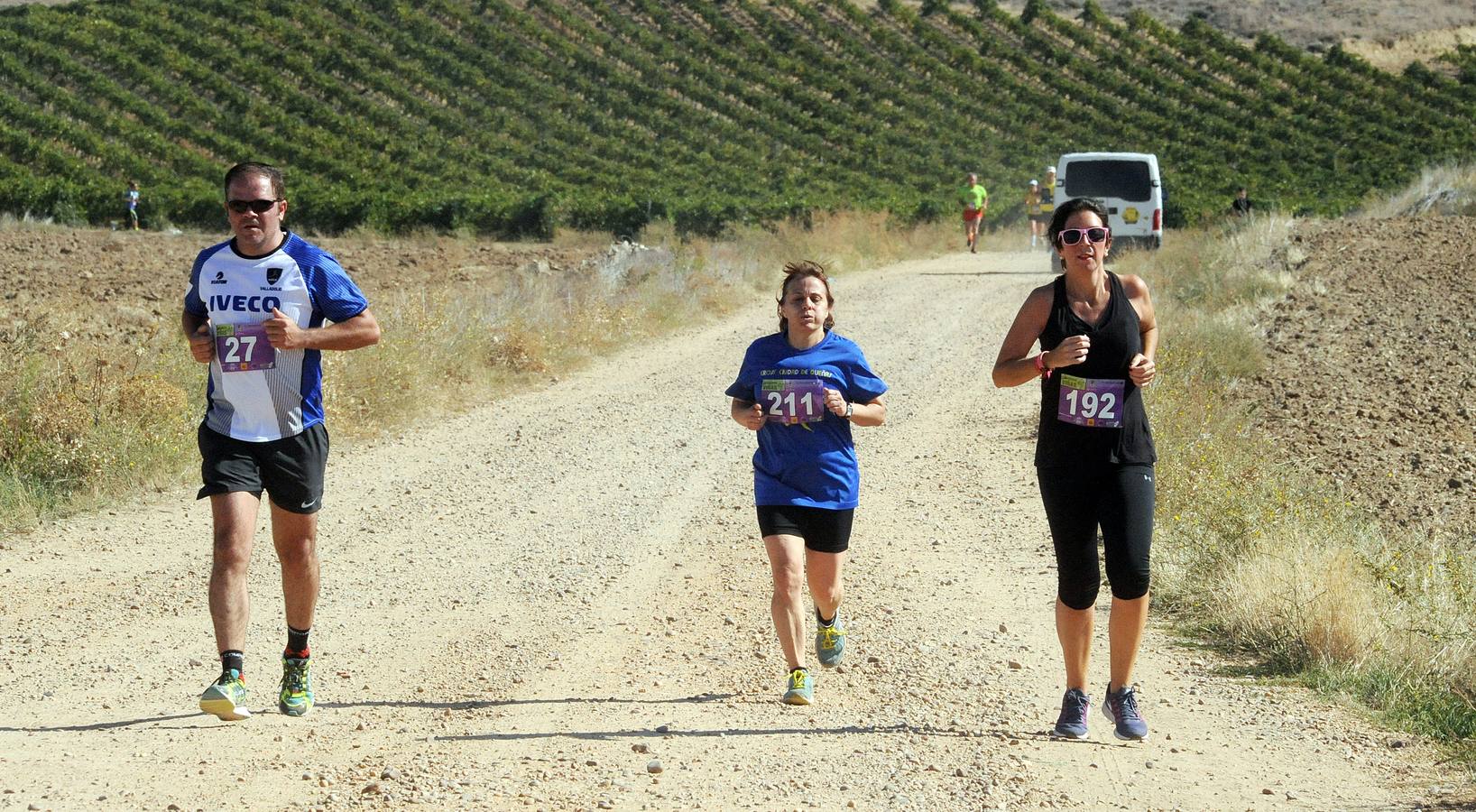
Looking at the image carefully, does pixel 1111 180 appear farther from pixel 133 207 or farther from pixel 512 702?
pixel 133 207

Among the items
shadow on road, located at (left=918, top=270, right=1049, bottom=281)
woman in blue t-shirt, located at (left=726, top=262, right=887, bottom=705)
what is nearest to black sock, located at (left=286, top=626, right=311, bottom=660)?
woman in blue t-shirt, located at (left=726, top=262, right=887, bottom=705)

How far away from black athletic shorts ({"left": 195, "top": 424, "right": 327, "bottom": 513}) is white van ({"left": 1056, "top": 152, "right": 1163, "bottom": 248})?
20.5 meters

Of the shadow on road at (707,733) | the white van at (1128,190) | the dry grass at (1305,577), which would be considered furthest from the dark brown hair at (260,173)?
the white van at (1128,190)

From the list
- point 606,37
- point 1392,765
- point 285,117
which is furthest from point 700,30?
point 1392,765

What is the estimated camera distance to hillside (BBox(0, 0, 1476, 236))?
47438mm

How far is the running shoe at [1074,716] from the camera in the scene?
5176 mm

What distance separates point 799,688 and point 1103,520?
4.29ft

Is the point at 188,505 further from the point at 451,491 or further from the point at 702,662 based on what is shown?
the point at 702,662

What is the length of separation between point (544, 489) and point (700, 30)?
64822 mm

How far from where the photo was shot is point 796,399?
5449 millimetres

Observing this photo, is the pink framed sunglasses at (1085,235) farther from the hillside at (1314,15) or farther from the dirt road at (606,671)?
the hillside at (1314,15)

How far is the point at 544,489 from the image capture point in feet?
31.9

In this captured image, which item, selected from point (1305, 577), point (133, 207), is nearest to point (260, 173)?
point (1305, 577)

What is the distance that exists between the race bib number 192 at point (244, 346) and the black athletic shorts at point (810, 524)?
1862 mm
